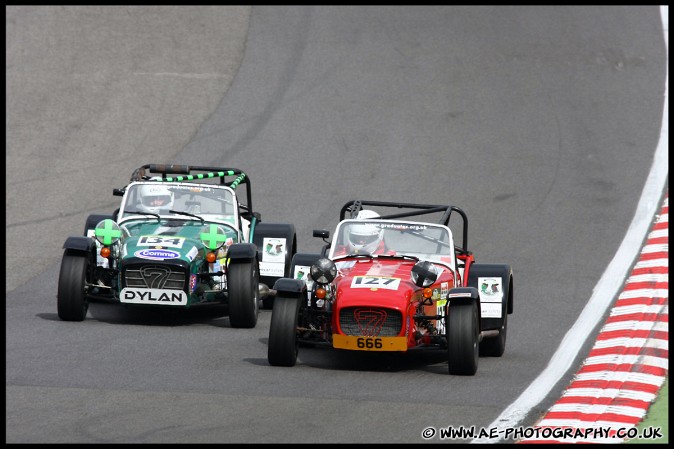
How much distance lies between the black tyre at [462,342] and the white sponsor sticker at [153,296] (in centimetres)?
364

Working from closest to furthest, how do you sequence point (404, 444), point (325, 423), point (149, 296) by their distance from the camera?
point (404, 444) → point (325, 423) → point (149, 296)

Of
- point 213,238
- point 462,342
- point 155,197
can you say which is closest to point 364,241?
point 213,238

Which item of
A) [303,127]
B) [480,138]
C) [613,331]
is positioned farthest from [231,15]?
[613,331]

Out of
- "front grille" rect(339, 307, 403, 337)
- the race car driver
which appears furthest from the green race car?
"front grille" rect(339, 307, 403, 337)

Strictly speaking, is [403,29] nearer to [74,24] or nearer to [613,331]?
[74,24]

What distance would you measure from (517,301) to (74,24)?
16199 mm

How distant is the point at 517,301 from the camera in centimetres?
1653

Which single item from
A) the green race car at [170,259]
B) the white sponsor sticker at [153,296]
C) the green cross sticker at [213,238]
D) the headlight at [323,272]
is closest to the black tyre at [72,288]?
the green race car at [170,259]

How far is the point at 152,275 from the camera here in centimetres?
1449

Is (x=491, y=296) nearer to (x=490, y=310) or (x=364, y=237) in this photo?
(x=490, y=310)

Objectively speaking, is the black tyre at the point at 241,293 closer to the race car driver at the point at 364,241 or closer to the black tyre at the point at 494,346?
the race car driver at the point at 364,241

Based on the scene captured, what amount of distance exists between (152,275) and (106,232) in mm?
854

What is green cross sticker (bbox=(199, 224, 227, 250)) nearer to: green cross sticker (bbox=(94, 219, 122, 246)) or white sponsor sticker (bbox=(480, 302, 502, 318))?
green cross sticker (bbox=(94, 219, 122, 246))

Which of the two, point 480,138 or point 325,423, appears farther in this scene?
point 480,138
